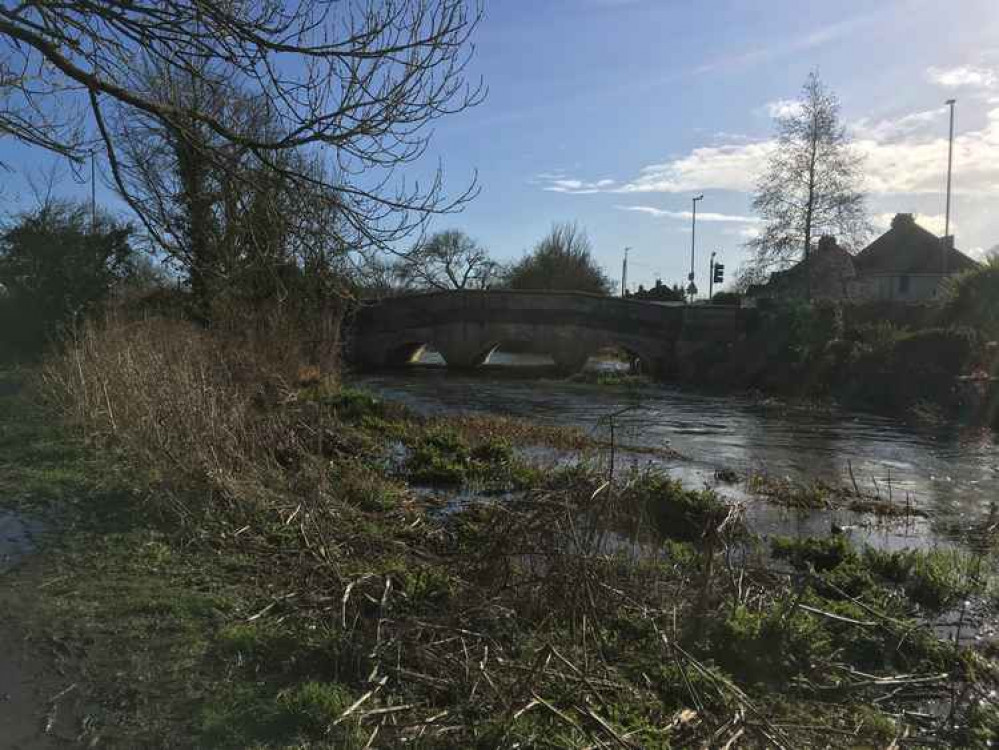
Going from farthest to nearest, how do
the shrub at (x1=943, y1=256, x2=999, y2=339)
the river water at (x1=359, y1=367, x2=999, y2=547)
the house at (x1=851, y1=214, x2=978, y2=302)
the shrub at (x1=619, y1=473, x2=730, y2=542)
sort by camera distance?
the house at (x1=851, y1=214, x2=978, y2=302), the shrub at (x1=943, y1=256, x2=999, y2=339), the river water at (x1=359, y1=367, x2=999, y2=547), the shrub at (x1=619, y1=473, x2=730, y2=542)

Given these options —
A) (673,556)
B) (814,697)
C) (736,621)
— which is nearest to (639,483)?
(673,556)

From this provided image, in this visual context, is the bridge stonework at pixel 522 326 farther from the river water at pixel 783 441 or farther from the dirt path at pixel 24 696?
the dirt path at pixel 24 696

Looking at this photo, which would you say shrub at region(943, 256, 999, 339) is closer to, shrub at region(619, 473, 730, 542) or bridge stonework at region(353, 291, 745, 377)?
bridge stonework at region(353, 291, 745, 377)

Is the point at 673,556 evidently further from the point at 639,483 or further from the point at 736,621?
the point at 736,621

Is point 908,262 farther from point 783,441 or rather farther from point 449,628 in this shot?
point 449,628

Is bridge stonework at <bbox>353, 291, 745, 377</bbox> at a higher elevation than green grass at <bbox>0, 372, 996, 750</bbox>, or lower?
higher

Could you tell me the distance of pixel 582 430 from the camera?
18.9m

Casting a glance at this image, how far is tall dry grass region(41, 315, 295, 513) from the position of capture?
782cm

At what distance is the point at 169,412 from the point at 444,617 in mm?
4482

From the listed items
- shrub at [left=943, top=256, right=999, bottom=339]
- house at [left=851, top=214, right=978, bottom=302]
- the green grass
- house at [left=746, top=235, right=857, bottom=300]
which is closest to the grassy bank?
the green grass

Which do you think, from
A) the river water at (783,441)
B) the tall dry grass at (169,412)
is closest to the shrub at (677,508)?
the river water at (783,441)

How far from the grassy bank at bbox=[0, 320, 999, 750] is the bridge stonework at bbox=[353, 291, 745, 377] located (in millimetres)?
31084

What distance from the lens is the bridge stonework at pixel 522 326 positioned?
3962cm

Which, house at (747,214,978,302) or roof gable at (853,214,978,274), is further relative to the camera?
roof gable at (853,214,978,274)
